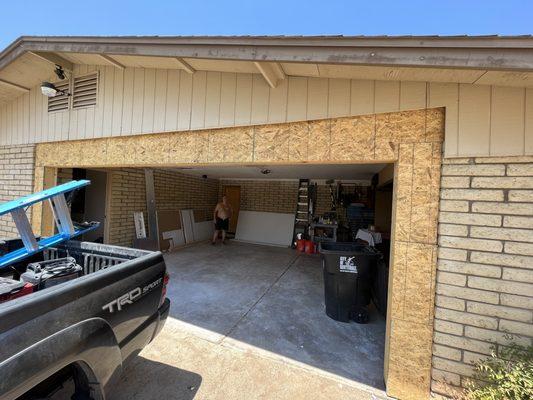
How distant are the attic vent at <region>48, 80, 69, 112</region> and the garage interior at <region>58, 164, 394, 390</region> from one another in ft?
4.21

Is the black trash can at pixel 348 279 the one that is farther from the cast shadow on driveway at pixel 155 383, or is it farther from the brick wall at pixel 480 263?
the cast shadow on driveway at pixel 155 383

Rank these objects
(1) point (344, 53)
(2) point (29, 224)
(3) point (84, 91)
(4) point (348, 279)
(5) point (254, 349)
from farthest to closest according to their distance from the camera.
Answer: (3) point (84, 91)
(4) point (348, 279)
(5) point (254, 349)
(2) point (29, 224)
(1) point (344, 53)

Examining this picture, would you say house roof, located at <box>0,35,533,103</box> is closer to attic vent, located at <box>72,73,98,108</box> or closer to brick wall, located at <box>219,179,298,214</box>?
attic vent, located at <box>72,73,98,108</box>

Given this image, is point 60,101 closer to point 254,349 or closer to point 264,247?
point 254,349

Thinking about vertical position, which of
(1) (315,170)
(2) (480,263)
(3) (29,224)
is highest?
(1) (315,170)

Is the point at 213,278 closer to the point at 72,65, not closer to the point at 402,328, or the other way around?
the point at 402,328

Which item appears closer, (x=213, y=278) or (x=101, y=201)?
(x=213, y=278)

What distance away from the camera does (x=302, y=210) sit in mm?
9562

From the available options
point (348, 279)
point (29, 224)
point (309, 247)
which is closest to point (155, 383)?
point (29, 224)

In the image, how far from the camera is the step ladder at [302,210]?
9.37 metres

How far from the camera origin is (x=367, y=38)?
186 cm

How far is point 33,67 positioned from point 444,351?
7087 mm

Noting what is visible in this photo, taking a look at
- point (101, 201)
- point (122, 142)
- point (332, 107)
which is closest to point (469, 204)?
point (332, 107)

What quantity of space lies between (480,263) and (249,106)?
2.77 meters
